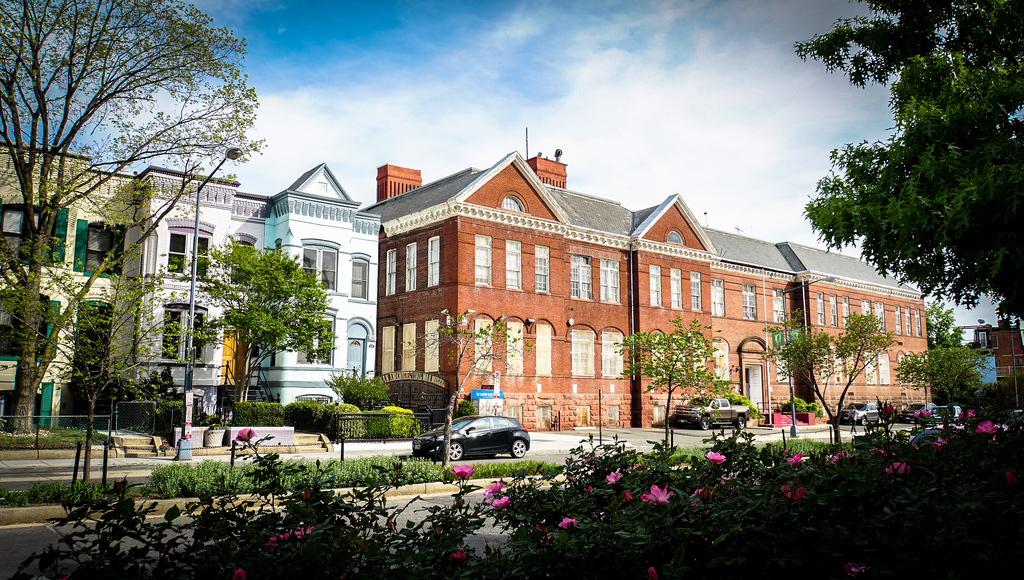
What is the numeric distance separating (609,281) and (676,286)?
5.07 m

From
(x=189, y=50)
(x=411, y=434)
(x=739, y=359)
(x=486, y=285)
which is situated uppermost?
(x=189, y=50)

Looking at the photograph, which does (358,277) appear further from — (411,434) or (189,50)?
(189,50)

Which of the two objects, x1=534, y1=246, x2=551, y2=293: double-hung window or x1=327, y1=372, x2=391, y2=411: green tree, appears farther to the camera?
x1=534, y1=246, x2=551, y2=293: double-hung window

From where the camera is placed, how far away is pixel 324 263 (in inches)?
1287

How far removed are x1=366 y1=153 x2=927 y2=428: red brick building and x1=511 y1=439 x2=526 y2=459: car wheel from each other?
344 inches

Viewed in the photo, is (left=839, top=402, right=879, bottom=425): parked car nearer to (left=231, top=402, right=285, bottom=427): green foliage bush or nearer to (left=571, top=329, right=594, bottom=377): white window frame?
(left=571, top=329, right=594, bottom=377): white window frame

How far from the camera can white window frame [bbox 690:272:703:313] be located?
137ft

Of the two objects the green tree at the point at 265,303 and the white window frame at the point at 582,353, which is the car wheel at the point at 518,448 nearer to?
the green tree at the point at 265,303

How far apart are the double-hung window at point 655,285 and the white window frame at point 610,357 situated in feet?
11.8

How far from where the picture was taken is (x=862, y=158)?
39.0 ft

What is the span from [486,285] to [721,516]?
95.6 feet

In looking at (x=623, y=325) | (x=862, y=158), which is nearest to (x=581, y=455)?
(x=862, y=158)

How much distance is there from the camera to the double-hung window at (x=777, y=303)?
4877cm

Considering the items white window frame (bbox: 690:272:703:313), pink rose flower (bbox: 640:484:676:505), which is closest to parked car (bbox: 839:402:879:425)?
white window frame (bbox: 690:272:703:313)
